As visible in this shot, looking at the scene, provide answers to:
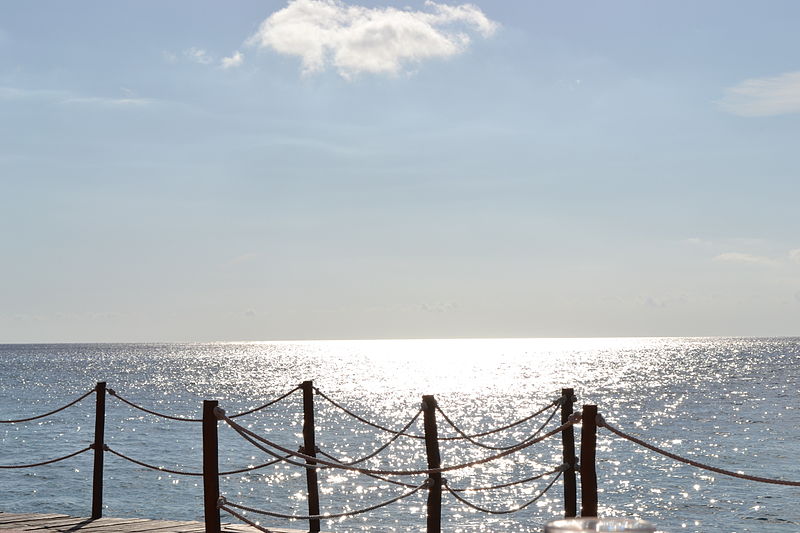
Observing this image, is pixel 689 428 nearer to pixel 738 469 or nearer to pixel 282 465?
pixel 738 469

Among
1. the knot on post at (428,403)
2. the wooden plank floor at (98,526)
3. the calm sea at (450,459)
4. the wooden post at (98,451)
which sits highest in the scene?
the knot on post at (428,403)

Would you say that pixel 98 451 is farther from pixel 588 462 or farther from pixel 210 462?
pixel 588 462

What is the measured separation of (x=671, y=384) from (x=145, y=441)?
204 feet

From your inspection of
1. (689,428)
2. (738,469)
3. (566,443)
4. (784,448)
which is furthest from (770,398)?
(566,443)

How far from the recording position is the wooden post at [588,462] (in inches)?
280

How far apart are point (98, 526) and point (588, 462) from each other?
626 cm

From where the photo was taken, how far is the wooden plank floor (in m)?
10.3

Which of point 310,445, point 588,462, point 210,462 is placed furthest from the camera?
point 310,445

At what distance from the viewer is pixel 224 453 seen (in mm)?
31938

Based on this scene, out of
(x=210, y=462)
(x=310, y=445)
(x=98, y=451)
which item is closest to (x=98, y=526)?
(x=98, y=451)

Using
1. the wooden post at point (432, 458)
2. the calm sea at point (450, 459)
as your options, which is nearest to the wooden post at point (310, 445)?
the wooden post at point (432, 458)

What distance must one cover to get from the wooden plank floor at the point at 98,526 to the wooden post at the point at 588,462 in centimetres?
427

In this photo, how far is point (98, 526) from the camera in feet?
34.7

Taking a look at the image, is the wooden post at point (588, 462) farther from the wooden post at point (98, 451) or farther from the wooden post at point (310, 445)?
the wooden post at point (98, 451)
